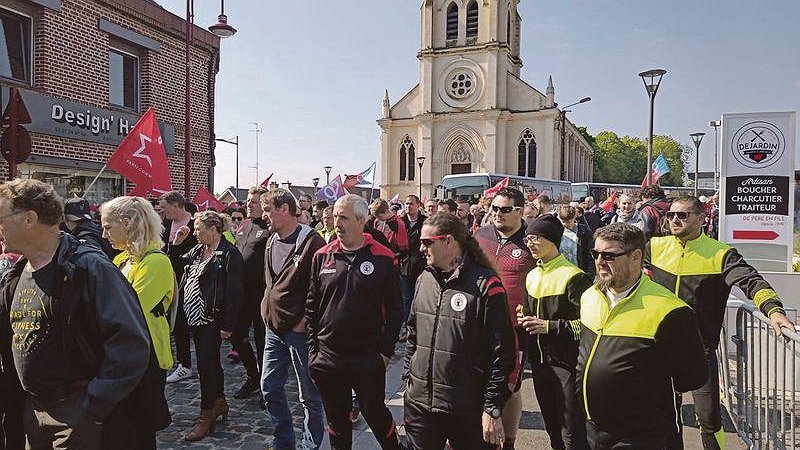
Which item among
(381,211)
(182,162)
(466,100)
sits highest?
(466,100)

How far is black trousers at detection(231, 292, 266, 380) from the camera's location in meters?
5.94

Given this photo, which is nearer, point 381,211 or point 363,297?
point 363,297

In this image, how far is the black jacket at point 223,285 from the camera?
4957 millimetres

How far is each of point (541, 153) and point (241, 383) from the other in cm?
4457

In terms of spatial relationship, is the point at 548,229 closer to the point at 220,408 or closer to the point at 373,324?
the point at 373,324

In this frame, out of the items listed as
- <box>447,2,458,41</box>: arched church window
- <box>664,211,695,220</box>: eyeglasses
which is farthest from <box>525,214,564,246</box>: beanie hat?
<box>447,2,458,41</box>: arched church window

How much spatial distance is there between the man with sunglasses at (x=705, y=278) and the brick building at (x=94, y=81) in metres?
9.04

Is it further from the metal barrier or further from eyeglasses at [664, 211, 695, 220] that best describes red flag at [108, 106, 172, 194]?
the metal barrier

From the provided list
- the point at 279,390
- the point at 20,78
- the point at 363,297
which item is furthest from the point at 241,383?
the point at 20,78

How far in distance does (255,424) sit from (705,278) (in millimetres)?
3899

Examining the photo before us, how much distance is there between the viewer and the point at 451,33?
169 feet

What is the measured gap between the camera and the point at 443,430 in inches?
126

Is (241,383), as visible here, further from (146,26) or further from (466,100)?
(466,100)

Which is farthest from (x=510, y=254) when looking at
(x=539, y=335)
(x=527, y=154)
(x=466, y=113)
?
(x=466, y=113)
